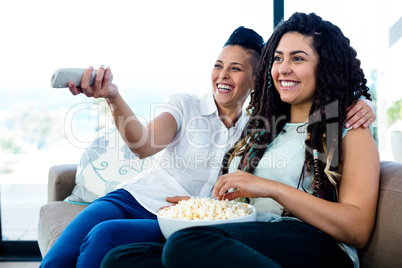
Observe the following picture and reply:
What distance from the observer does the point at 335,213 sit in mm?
1279

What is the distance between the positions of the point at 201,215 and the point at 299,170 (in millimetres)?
481

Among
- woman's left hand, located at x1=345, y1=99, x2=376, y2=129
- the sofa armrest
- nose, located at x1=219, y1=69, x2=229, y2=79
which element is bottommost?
the sofa armrest

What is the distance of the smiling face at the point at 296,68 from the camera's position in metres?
1.58

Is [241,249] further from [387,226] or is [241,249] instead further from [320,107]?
[320,107]

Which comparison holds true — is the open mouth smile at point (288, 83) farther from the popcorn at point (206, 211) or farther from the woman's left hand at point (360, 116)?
the popcorn at point (206, 211)

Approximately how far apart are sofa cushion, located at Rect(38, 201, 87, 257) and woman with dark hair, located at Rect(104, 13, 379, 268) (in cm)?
87

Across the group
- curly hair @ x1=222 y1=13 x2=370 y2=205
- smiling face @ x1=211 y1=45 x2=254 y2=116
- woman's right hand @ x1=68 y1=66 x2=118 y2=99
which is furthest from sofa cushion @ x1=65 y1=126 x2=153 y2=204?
woman's right hand @ x1=68 y1=66 x2=118 y2=99

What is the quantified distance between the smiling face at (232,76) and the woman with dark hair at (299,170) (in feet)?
0.38

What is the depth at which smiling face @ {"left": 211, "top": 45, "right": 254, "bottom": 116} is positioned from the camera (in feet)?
6.39

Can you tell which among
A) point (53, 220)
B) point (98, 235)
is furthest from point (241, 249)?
point (53, 220)

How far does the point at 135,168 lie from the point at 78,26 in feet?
3.96

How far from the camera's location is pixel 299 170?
1.53 meters

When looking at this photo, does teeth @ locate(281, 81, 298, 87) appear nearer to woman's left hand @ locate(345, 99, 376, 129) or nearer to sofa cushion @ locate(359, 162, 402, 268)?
woman's left hand @ locate(345, 99, 376, 129)

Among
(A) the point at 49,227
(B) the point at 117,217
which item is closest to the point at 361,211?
(B) the point at 117,217
